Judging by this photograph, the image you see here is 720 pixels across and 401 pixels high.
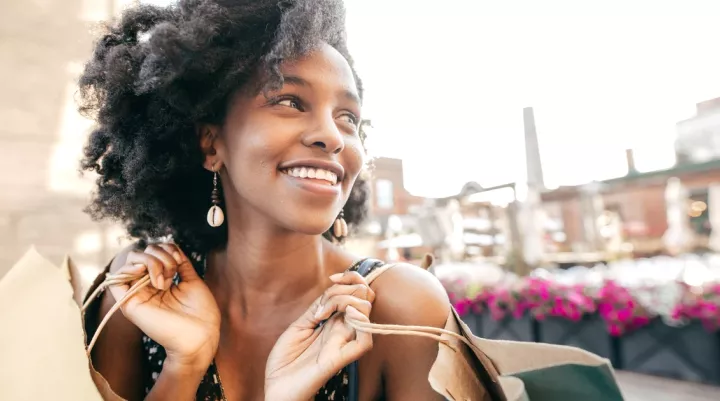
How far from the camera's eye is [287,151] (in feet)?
2.62

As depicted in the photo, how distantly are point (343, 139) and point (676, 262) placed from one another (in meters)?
4.62

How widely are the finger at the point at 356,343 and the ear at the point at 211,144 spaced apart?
45 centimetres

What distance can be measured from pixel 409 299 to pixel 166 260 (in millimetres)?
484

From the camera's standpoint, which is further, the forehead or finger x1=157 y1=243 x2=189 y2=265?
finger x1=157 y1=243 x2=189 y2=265

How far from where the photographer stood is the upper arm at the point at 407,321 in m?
0.79

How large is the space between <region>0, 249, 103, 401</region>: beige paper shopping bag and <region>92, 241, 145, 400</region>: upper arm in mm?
276

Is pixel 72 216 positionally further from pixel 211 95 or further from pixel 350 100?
pixel 350 100

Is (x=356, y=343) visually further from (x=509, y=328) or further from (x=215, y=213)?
(x=509, y=328)

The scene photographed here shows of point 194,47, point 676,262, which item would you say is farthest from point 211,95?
point 676,262

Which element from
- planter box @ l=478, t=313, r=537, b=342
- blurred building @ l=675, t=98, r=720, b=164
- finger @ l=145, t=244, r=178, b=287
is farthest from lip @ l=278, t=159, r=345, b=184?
blurred building @ l=675, t=98, r=720, b=164

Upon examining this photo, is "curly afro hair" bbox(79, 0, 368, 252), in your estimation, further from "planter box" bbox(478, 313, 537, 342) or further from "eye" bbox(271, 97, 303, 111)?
"planter box" bbox(478, 313, 537, 342)

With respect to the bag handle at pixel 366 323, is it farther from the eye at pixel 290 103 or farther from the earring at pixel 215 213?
the eye at pixel 290 103

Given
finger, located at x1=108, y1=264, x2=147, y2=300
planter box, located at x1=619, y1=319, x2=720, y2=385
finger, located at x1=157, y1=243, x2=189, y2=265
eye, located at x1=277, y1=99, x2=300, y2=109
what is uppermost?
eye, located at x1=277, y1=99, x2=300, y2=109

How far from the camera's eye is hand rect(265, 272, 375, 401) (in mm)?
711
